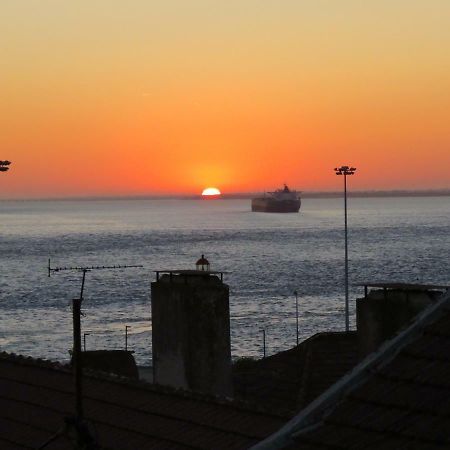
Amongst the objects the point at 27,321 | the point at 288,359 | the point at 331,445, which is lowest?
the point at 27,321

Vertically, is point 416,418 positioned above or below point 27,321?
above

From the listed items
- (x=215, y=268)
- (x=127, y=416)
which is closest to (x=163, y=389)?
(x=127, y=416)

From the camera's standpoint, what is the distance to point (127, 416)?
43.5ft

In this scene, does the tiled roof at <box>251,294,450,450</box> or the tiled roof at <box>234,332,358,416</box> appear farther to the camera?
the tiled roof at <box>234,332,358,416</box>

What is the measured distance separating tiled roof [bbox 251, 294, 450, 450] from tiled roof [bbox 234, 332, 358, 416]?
38.4 feet

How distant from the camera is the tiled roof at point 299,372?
20.8 metres

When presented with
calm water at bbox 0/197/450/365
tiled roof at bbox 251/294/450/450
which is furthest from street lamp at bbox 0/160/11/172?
calm water at bbox 0/197/450/365

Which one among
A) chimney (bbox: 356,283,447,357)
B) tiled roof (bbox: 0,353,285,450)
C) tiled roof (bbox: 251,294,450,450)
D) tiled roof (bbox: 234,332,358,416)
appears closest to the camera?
tiled roof (bbox: 251,294,450,450)

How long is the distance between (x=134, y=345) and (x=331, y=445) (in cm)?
5543

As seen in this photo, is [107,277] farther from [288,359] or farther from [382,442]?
[382,442]

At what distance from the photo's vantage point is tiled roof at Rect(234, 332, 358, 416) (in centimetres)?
2083

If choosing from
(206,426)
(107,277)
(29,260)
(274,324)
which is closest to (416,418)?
(206,426)

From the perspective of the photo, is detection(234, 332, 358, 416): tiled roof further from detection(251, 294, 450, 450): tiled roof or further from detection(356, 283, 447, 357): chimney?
detection(251, 294, 450, 450): tiled roof

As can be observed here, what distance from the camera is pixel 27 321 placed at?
78562 mm
